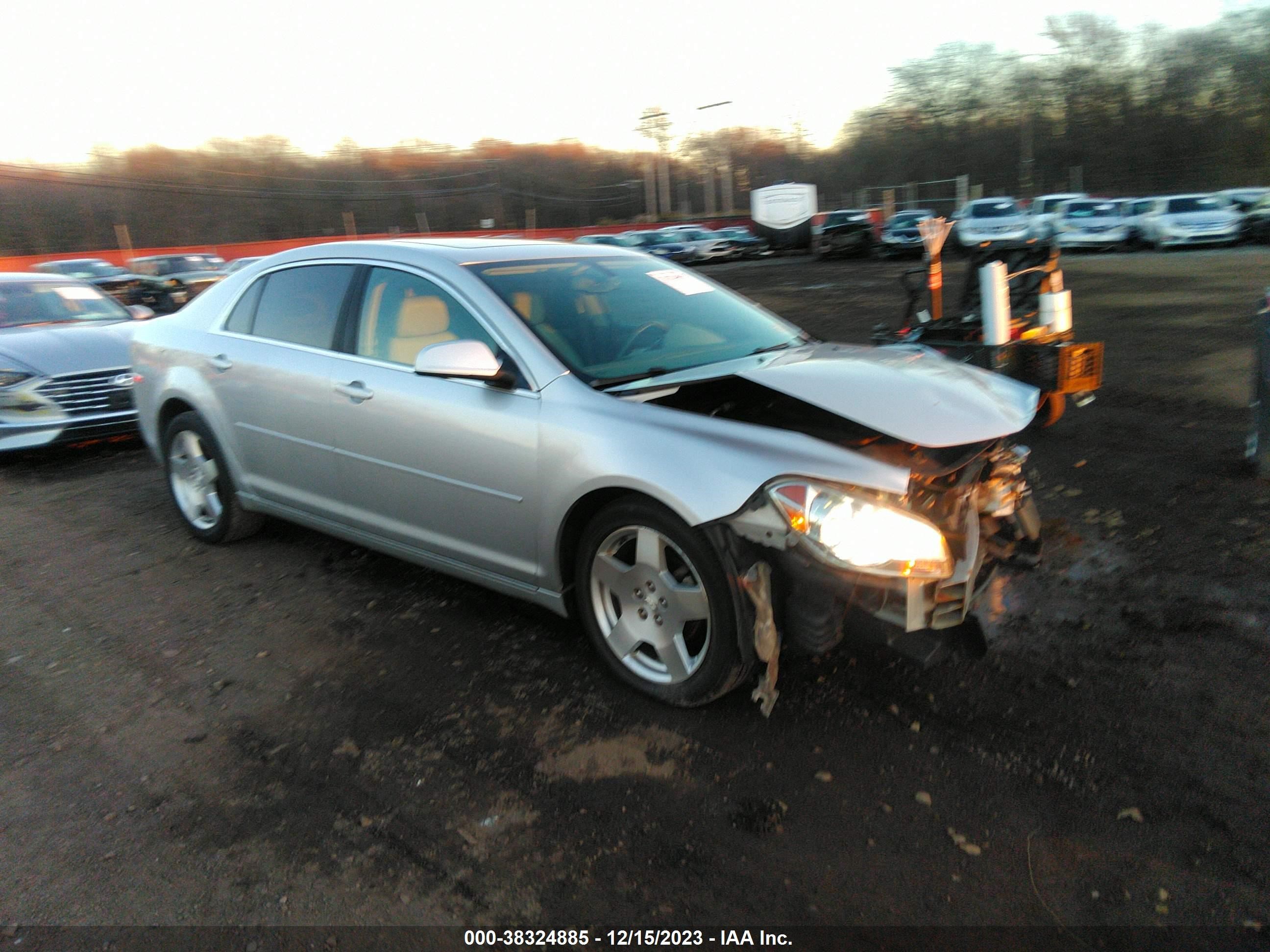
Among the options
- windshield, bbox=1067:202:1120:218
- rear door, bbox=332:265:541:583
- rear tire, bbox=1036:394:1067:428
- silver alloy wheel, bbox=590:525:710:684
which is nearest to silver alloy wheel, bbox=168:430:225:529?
rear door, bbox=332:265:541:583

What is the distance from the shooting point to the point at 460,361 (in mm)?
3516

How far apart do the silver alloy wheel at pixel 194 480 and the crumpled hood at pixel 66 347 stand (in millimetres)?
2602

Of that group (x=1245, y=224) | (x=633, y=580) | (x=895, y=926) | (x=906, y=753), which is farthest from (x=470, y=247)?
(x=1245, y=224)

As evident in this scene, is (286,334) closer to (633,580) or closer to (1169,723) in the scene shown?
(633,580)

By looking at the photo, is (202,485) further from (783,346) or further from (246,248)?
(246,248)

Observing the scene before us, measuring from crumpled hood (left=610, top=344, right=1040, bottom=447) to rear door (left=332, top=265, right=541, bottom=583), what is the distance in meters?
0.53

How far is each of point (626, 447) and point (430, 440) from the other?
1.02 m

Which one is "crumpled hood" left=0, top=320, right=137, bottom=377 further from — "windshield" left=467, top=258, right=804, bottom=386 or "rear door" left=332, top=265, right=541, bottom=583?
"windshield" left=467, top=258, right=804, bottom=386

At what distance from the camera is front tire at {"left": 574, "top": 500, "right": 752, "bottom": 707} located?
3.09 meters

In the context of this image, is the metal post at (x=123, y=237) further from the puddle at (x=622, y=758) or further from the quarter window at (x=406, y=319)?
the puddle at (x=622, y=758)

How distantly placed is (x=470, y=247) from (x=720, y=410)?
1676 millimetres

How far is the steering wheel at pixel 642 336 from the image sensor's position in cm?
386

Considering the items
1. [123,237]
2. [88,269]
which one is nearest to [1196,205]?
[88,269]

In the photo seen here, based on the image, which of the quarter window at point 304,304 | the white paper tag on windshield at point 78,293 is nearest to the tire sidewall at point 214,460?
the quarter window at point 304,304
